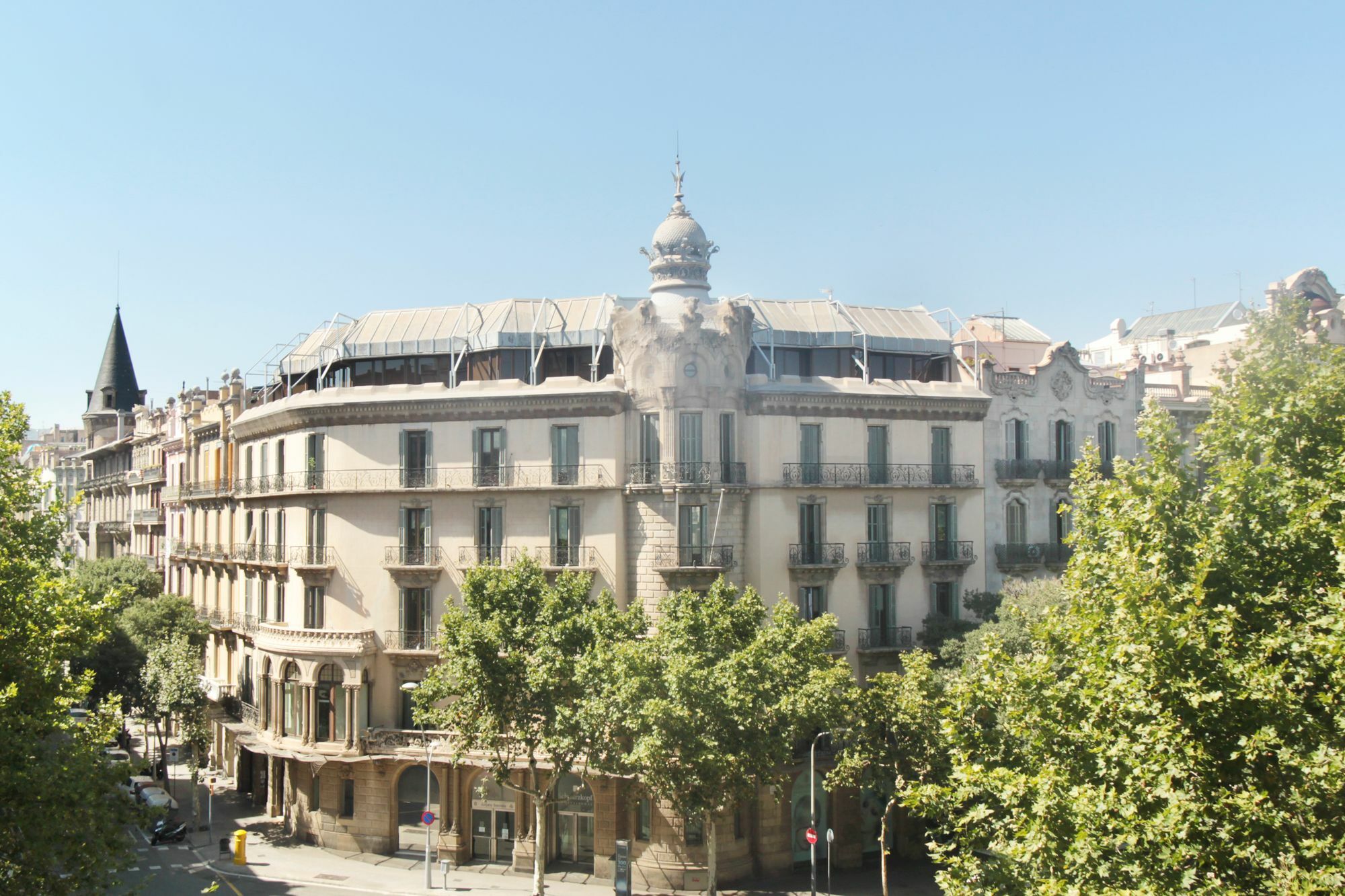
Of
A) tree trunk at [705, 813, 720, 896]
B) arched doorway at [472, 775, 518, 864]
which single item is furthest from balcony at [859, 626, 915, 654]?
arched doorway at [472, 775, 518, 864]

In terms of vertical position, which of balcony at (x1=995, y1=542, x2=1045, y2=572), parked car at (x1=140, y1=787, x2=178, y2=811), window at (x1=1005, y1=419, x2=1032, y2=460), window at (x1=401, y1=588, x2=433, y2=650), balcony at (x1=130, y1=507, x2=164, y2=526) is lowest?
parked car at (x1=140, y1=787, x2=178, y2=811)

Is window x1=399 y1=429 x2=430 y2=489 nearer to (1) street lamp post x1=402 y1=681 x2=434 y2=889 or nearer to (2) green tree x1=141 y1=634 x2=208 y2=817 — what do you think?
(1) street lamp post x1=402 y1=681 x2=434 y2=889

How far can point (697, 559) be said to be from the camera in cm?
4366

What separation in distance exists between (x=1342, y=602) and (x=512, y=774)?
32.0 meters

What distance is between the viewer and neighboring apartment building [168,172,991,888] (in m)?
43.8

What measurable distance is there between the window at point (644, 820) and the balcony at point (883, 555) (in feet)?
42.0

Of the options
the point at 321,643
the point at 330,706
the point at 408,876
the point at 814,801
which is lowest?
the point at 408,876

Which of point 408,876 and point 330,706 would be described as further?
point 330,706

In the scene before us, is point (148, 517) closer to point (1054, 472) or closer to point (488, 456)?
point (488, 456)

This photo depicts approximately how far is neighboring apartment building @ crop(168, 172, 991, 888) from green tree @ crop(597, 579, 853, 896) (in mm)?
4533

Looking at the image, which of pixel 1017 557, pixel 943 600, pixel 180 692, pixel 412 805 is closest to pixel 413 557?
pixel 412 805

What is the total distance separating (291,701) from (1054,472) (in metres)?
34.0

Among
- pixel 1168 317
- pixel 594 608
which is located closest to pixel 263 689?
pixel 594 608

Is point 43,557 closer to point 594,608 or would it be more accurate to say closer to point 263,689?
point 594,608
